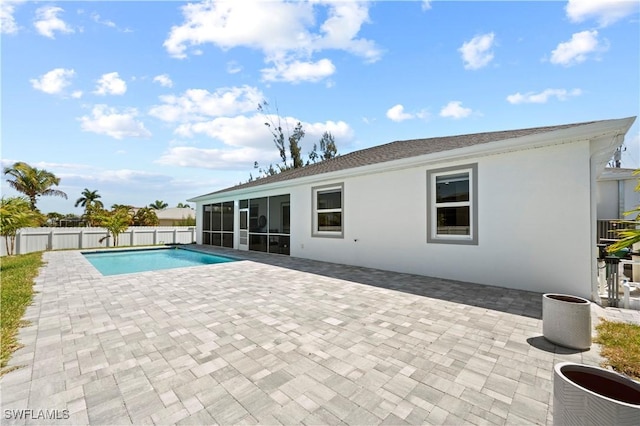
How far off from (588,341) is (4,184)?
112ft

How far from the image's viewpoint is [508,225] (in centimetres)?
Answer: 601

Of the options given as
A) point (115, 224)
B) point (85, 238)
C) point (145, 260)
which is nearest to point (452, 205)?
point (145, 260)

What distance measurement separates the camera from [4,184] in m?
21.9

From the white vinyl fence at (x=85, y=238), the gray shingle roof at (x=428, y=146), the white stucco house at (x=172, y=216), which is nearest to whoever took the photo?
the gray shingle roof at (x=428, y=146)

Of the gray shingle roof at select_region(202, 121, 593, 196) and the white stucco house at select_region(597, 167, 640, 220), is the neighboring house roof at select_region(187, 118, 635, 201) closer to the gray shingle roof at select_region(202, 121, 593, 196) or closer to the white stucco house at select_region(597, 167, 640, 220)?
the gray shingle roof at select_region(202, 121, 593, 196)

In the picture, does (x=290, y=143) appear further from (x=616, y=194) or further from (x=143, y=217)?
(x=616, y=194)

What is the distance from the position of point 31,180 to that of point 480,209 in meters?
31.5

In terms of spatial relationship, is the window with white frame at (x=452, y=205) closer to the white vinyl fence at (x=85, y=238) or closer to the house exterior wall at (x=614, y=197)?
the house exterior wall at (x=614, y=197)

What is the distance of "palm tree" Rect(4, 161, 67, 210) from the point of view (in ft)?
70.9

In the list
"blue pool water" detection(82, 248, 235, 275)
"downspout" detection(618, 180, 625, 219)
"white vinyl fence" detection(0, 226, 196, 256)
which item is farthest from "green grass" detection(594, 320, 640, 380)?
"white vinyl fence" detection(0, 226, 196, 256)

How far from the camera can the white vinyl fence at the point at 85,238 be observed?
47.3ft

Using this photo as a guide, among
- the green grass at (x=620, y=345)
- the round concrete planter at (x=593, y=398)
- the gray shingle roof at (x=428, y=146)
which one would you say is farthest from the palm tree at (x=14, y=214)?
the green grass at (x=620, y=345)

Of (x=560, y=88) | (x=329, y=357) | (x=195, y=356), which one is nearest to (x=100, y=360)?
(x=195, y=356)

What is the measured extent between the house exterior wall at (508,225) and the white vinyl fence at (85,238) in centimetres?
1623
